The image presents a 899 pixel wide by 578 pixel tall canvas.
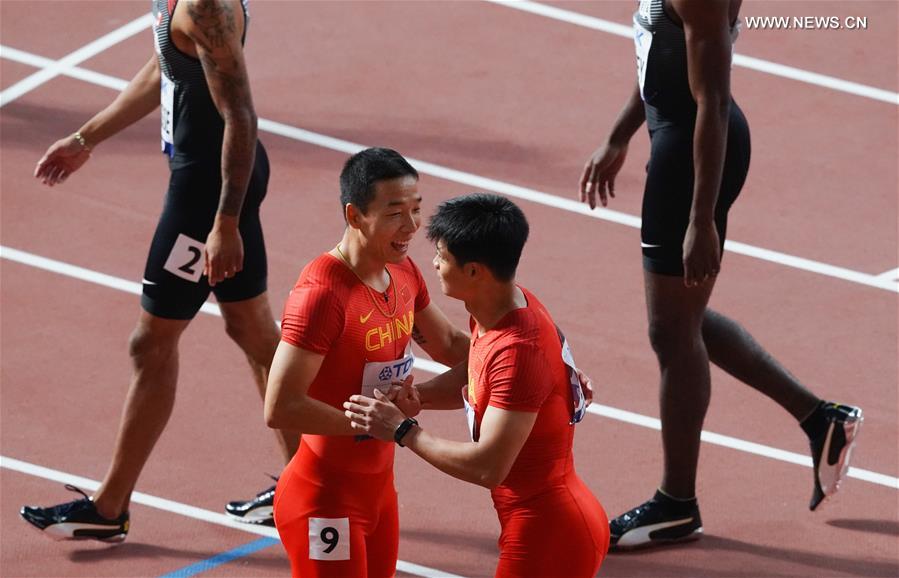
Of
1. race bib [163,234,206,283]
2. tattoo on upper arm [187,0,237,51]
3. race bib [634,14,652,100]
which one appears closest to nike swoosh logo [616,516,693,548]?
race bib [634,14,652,100]

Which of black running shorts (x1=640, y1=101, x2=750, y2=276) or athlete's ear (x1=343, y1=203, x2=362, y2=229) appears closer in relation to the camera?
athlete's ear (x1=343, y1=203, x2=362, y2=229)

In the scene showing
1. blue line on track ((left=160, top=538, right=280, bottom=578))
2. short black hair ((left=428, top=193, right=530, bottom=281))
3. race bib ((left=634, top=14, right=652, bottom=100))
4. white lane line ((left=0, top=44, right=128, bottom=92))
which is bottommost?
blue line on track ((left=160, top=538, right=280, bottom=578))

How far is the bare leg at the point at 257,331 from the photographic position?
6789 mm

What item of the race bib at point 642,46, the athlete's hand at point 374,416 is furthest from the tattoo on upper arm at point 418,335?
the race bib at point 642,46

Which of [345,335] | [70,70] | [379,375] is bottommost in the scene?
[379,375]

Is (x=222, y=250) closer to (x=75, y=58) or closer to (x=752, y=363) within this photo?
(x=752, y=363)

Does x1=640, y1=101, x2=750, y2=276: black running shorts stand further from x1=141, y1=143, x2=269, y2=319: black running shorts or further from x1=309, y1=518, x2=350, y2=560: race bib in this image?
x1=309, y1=518, x2=350, y2=560: race bib

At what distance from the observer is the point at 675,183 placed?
6578mm

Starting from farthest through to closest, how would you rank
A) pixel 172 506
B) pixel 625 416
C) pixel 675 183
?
1. pixel 625 416
2. pixel 172 506
3. pixel 675 183

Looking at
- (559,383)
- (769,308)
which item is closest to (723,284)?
(769,308)

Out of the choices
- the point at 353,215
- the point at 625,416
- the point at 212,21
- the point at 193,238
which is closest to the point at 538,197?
the point at 625,416

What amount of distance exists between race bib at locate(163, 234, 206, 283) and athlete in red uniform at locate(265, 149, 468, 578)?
171 centimetres

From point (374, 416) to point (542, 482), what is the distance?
1.79 feet

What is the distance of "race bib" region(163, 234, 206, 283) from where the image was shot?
6625 mm
